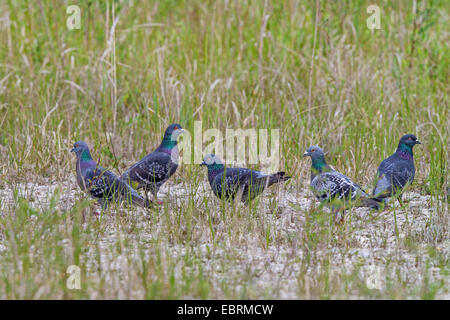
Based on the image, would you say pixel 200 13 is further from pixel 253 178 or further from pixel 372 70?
pixel 253 178

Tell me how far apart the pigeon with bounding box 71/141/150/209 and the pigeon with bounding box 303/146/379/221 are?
139 cm

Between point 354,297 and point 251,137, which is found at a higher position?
point 251,137

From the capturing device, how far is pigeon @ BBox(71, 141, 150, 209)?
5.12 meters

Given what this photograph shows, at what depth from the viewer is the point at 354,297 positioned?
12.0ft

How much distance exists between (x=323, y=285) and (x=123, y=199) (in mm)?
2087

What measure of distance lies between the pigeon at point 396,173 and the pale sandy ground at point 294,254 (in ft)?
0.65

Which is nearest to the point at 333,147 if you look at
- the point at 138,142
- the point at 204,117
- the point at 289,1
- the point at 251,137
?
the point at 251,137

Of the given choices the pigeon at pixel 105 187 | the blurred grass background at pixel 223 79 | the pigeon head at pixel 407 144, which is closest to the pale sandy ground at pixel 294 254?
the pigeon at pixel 105 187

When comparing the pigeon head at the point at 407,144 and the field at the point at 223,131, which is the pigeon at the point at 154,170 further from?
the pigeon head at the point at 407,144

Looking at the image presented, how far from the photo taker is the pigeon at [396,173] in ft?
17.4

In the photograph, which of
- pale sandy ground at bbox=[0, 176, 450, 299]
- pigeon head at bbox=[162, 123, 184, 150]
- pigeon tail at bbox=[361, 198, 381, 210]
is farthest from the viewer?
pigeon head at bbox=[162, 123, 184, 150]

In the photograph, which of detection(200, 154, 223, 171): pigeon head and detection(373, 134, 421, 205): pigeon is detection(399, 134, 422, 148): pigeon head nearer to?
detection(373, 134, 421, 205): pigeon

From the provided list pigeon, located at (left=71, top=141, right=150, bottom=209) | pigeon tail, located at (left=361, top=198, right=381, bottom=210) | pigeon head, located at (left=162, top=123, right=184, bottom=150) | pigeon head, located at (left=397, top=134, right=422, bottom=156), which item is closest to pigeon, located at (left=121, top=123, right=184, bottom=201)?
pigeon head, located at (left=162, top=123, right=184, bottom=150)

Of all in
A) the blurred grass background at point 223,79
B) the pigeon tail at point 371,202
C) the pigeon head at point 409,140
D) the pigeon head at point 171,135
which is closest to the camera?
the pigeon tail at point 371,202
